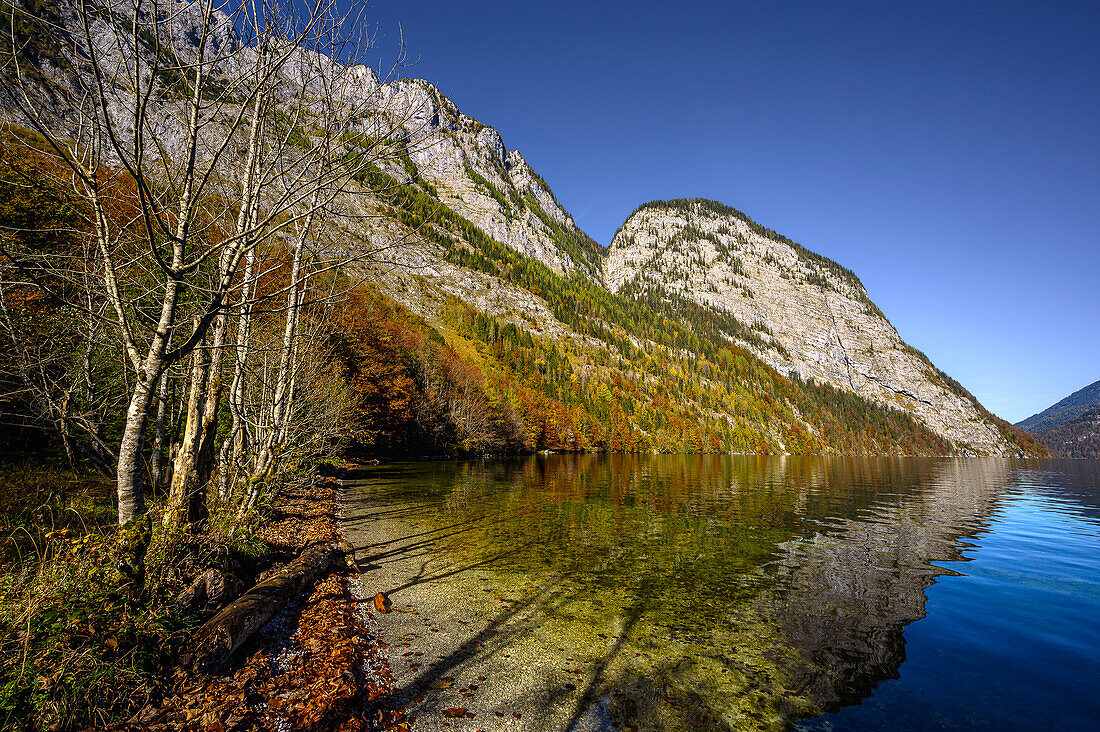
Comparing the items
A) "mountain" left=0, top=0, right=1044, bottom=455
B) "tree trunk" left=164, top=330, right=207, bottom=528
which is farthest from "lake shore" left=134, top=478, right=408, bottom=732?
"mountain" left=0, top=0, right=1044, bottom=455

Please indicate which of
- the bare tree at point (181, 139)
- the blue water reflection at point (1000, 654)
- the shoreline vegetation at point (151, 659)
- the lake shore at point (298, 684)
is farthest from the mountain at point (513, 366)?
the blue water reflection at point (1000, 654)

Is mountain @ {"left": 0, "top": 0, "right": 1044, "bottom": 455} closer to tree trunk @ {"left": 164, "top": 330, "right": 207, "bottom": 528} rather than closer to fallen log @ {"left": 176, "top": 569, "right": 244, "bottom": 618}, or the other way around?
tree trunk @ {"left": 164, "top": 330, "right": 207, "bottom": 528}

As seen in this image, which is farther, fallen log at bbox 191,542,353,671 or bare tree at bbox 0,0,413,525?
fallen log at bbox 191,542,353,671

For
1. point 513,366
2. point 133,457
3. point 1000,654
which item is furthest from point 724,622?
point 513,366

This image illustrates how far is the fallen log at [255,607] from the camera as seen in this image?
6.68 meters

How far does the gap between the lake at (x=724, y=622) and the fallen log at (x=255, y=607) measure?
54.0 inches

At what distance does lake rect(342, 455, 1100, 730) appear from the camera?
22.9ft

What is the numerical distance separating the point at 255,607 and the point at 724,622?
9.26m

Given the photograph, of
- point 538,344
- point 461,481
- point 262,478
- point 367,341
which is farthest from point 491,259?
point 262,478

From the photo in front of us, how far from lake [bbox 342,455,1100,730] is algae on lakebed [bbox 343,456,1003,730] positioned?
0.05m

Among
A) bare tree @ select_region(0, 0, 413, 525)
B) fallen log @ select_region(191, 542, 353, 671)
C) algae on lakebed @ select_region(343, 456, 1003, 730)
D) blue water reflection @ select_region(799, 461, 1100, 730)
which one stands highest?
bare tree @ select_region(0, 0, 413, 525)

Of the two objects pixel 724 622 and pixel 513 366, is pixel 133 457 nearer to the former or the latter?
pixel 724 622

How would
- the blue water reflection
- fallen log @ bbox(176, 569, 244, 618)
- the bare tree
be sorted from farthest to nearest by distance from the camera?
fallen log @ bbox(176, 569, 244, 618) < the blue water reflection < the bare tree

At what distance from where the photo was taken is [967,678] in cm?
831
